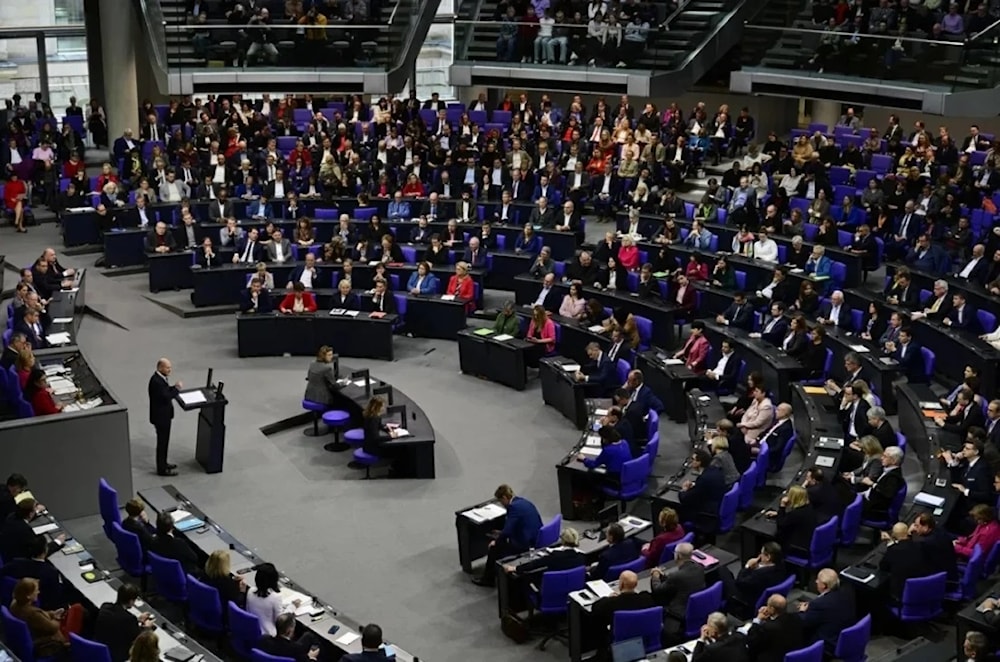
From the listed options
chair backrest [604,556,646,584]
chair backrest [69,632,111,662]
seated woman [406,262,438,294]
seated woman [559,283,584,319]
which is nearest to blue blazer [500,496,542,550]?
chair backrest [604,556,646,584]

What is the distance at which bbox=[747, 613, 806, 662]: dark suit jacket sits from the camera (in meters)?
10.7

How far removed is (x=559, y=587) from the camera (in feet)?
39.7

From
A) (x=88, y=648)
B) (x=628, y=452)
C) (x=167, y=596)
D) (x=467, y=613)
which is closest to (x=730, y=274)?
(x=628, y=452)

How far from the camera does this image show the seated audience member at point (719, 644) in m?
10.4

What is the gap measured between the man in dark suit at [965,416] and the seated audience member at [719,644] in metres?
5.95

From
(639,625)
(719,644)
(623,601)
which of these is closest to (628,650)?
(639,625)

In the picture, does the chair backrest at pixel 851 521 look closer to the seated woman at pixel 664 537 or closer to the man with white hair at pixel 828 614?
the seated woman at pixel 664 537

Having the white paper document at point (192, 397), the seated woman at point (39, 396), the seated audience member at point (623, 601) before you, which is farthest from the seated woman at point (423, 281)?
the seated audience member at point (623, 601)

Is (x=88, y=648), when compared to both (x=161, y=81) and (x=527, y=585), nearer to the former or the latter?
(x=527, y=585)

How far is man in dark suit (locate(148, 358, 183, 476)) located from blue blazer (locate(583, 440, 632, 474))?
17.4 feet

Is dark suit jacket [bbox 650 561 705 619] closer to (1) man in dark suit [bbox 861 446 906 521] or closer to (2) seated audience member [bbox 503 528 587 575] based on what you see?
(2) seated audience member [bbox 503 528 587 575]

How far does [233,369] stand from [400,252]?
418 cm

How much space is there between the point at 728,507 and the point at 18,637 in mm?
7182

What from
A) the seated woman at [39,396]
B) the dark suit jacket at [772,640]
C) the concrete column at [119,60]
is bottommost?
the dark suit jacket at [772,640]
